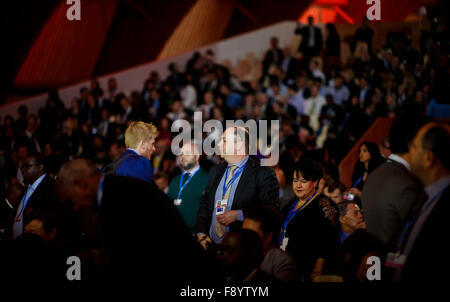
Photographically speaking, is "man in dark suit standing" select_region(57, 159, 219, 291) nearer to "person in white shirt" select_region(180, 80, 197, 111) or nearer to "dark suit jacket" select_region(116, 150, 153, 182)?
"dark suit jacket" select_region(116, 150, 153, 182)

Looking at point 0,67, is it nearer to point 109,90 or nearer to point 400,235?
point 109,90

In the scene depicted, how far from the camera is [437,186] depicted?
2.73 meters

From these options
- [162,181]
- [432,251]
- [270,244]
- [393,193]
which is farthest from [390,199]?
[162,181]

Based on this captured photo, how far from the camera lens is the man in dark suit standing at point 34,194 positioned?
14.6 ft

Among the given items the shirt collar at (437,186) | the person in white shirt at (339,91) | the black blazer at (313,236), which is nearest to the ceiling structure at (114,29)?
the person in white shirt at (339,91)

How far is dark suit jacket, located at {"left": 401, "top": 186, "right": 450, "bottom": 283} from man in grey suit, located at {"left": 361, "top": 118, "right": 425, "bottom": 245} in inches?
27.2

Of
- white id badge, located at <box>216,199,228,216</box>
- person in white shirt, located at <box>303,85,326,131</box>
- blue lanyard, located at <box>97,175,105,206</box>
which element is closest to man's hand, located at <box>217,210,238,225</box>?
white id badge, located at <box>216,199,228,216</box>

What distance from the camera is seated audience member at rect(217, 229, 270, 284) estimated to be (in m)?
3.07

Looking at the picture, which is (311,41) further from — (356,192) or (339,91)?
(356,192)

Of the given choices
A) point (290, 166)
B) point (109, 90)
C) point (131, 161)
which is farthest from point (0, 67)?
point (131, 161)

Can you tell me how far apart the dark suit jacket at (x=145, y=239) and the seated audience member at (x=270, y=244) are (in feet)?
1.78
